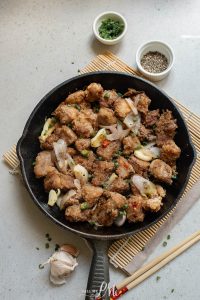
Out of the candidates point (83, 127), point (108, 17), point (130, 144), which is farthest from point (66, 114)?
point (108, 17)

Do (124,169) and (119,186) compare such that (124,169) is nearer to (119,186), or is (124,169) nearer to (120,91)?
(119,186)

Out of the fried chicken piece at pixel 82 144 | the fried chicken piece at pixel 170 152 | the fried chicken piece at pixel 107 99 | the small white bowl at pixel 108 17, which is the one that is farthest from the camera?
the small white bowl at pixel 108 17

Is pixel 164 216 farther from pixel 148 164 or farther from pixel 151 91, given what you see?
pixel 151 91

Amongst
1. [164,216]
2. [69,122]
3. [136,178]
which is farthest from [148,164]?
[69,122]

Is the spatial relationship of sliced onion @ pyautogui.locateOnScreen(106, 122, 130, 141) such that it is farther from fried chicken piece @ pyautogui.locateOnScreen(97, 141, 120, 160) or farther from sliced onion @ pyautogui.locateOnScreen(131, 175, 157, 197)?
sliced onion @ pyautogui.locateOnScreen(131, 175, 157, 197)

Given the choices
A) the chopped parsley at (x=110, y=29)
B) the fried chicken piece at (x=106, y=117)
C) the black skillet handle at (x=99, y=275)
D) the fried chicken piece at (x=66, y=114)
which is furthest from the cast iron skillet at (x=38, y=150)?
the chopped parsley at (x=110, y=29)

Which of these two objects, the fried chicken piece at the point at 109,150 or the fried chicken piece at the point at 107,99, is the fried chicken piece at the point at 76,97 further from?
the fried chicken piece at the point at 109,150
